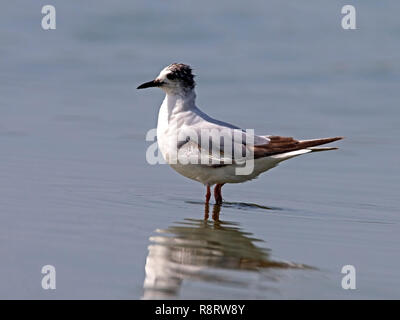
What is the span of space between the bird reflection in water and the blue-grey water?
0.02m

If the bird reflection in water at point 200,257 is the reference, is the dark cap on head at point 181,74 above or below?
above

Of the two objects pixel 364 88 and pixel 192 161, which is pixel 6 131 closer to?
pixel 192 161

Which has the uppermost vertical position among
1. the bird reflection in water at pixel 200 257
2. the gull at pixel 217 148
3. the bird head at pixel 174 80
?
the bird head at pixel 174 80

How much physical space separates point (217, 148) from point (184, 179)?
1.44m

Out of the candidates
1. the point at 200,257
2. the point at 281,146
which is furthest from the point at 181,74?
the point at 200,257

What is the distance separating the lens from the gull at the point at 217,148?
7355 mm

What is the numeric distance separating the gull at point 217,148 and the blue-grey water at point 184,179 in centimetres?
33

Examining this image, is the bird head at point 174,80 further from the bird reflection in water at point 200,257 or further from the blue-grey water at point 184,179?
the bird reflection in water at point 200,257

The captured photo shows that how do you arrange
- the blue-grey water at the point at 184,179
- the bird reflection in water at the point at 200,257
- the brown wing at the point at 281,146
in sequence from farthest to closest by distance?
the brown wing at the point at 281,146 < the blue-grey water at the point at 184,179 < the bird reflection in water at the point at 200,257

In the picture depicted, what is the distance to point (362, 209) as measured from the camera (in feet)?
24.8

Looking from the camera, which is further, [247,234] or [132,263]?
[247,234]

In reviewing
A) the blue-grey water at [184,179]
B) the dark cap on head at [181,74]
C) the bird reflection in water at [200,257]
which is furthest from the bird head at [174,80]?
the bird reflection in water at [200,257]

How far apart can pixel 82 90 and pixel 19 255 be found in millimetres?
7341
